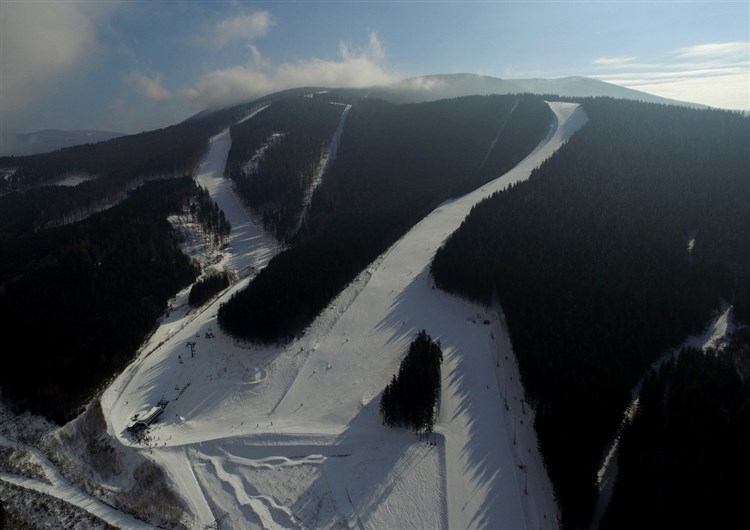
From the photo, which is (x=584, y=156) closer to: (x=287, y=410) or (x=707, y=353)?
(x=707, y=353)

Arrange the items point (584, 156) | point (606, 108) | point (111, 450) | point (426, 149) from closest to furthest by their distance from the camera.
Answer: point (111, 450)
point (584, 156)
point (606, 108)
point (426, 149)

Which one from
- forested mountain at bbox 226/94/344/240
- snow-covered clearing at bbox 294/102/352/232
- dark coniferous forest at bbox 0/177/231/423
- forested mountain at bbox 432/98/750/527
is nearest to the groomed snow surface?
forested mountain at bbox 432/98/750/527

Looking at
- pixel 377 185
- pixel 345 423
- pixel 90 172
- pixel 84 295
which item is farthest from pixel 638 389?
pixel 90 172

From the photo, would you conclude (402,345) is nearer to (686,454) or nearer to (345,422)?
(345,422)

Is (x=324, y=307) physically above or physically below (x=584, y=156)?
below

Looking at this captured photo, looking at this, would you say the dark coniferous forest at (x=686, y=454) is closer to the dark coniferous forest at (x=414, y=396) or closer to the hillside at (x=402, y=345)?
the hillside at (x=402, y=345)

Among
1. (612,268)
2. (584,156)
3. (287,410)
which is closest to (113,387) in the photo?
(287,410)

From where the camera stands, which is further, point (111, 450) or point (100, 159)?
point (100, 159)
